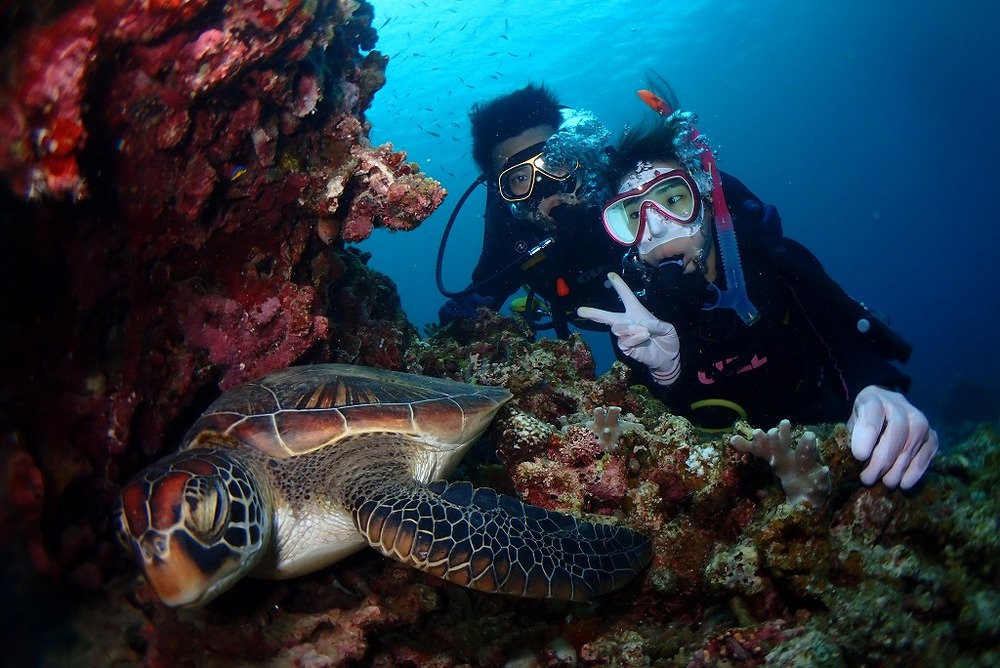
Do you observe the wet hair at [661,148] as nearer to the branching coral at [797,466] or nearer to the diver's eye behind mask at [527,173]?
the diver's eye behind mask at [527,173]

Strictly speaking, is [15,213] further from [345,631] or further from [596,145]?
[596,145]

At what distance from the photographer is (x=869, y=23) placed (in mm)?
43688

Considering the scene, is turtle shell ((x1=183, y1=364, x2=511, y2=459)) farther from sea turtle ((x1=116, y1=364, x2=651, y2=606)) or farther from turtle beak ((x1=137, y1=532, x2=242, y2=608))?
turtle beak ((x1=137, y1=532, x2=242, y2=608))

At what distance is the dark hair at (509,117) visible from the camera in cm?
622

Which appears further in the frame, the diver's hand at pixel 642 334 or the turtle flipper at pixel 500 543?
the diver's hand at pixel 642 334

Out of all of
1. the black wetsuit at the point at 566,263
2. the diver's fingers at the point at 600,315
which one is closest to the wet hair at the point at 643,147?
the diver's fingers at the point at 600,315

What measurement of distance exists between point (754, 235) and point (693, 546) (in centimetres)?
252

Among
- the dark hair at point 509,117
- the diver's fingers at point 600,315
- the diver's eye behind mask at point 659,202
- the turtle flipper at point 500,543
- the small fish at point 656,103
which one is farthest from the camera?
the dark hair at point 509,117

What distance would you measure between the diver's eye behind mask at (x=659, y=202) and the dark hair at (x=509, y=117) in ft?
9.70

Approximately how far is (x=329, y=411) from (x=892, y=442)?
276 centimetres

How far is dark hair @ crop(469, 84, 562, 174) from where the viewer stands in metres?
6.22

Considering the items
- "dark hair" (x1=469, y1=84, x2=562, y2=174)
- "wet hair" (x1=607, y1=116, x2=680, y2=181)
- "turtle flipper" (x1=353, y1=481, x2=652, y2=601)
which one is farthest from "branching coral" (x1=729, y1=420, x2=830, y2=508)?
A: "dark hair" (x1=469, y1=84, x2=562, y2=174)

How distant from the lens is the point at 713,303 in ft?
11.6

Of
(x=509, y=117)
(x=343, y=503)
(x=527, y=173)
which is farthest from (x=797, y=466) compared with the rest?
(x=509, y=117)
